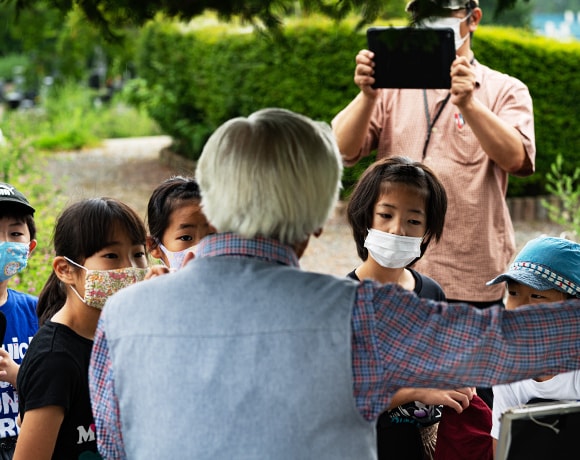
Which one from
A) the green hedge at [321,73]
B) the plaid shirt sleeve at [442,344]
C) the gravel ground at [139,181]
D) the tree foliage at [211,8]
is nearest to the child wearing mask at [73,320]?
the tree foliage at [211,8]

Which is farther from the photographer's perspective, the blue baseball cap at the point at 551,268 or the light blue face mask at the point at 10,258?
the light blue face mask at the point at 10,258

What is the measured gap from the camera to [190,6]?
276 centimetres

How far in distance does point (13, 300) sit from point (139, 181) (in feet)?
34.6

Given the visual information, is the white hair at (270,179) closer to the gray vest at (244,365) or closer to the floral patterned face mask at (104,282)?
the gray vest at (244,365)

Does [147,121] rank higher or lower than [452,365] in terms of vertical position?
lower

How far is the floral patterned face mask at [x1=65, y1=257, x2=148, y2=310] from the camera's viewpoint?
2.70 m

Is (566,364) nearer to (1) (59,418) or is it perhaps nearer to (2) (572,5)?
(1) (59,418)

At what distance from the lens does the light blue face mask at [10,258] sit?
10.3ft

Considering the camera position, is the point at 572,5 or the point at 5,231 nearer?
the point at 5,231

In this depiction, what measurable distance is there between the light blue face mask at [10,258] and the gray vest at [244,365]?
1.44m

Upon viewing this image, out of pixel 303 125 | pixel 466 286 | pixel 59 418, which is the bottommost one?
pixel 466 286

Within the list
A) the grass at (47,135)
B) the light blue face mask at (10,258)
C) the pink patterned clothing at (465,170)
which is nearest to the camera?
the light blue face mask at (10,258)

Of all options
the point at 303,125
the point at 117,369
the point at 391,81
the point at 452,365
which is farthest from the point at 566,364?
the point at 391,81

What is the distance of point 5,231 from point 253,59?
8.10 meters
